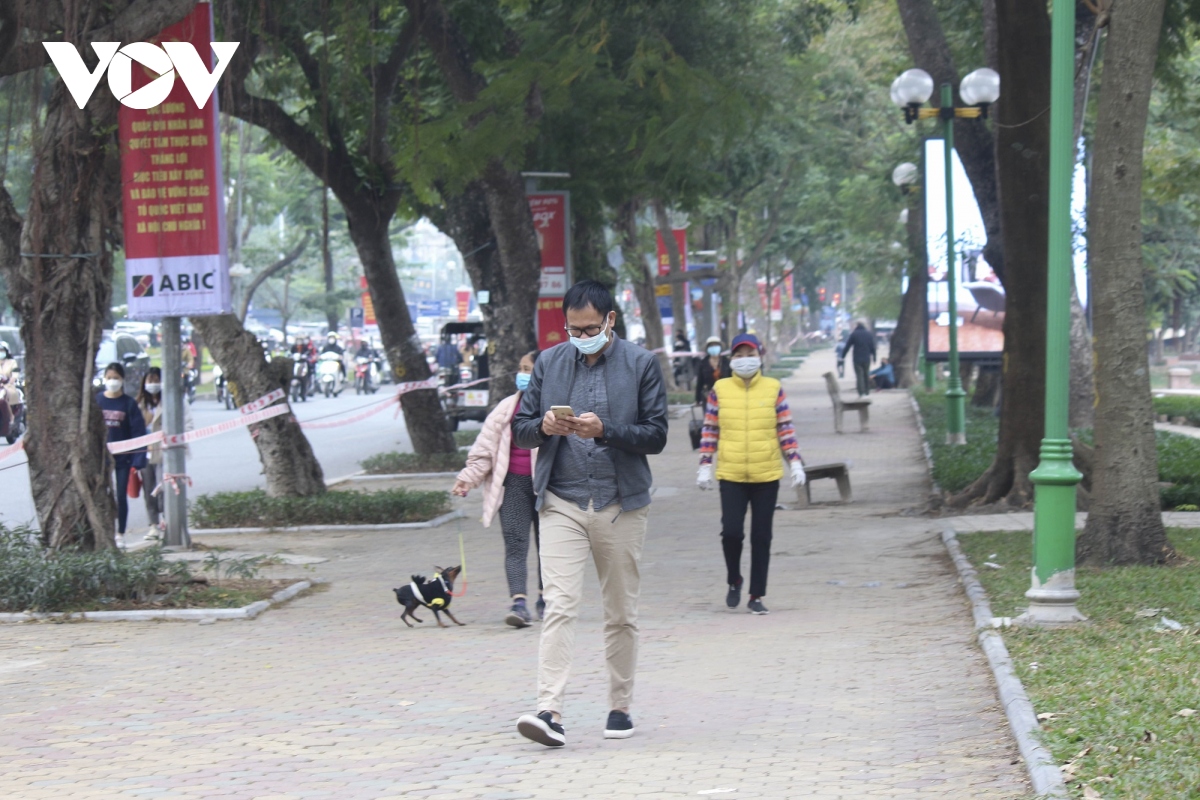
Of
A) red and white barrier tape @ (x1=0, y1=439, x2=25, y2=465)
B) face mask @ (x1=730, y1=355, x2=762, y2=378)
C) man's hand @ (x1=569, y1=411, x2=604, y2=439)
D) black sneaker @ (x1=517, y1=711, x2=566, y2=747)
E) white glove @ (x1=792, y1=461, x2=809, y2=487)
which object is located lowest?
black sneaker @ (x1=517, y1=711, x2=566, y2=747)

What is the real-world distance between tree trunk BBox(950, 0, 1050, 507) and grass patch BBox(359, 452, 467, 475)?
874cm

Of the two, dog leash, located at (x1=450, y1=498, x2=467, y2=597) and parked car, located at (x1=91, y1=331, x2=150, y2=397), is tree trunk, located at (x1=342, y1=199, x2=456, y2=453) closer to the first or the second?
dog leash, located at (x1=450, y1=498, x2=467, y2=597)

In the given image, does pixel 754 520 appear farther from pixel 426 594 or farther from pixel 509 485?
pixel 426 594

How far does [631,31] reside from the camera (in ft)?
73.5

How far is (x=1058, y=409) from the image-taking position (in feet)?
28.3

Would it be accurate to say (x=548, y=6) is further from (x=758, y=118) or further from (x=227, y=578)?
(x=227, y=578)

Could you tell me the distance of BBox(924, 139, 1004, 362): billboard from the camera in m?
27.1

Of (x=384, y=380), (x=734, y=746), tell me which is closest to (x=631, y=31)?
(x=734, y=746)

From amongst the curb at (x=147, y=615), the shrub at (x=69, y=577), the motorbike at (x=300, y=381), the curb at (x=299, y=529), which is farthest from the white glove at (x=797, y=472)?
the motorbike at (x=300, y=381)

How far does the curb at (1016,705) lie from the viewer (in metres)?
5.32

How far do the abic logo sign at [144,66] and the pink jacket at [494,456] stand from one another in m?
3.05

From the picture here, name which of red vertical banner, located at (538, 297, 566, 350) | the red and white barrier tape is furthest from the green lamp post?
red vertical banner, located at (538, 297, 566, 350)

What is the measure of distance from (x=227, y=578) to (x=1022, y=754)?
23.2 ft

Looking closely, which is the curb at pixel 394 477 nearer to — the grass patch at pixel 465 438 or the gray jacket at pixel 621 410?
the grass patch at pixel 465 438
